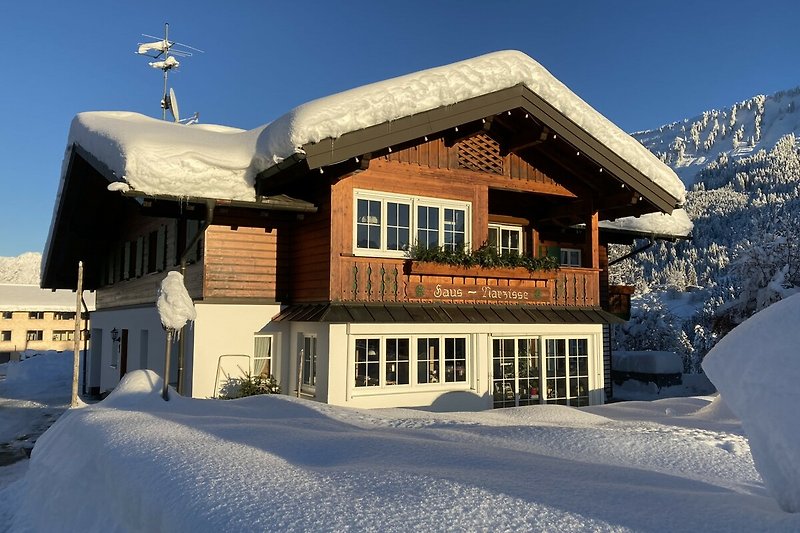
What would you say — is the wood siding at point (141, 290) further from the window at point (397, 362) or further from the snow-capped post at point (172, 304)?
the window at point (397, 362)

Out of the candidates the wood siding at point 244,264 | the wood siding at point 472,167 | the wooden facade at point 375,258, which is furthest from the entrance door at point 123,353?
the wood siding at point 472,167

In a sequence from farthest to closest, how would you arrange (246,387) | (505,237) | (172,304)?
(505,237) → (246,387) → (172,304)

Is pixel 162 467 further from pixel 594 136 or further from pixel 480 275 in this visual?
pixel 594 136

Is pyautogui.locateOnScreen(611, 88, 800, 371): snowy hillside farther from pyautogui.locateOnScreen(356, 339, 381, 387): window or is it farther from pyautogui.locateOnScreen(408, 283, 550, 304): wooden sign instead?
pyautogui.locateOnScreen(356, 339, 381, 387): window

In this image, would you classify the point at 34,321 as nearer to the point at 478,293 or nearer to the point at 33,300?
the point at 33,300

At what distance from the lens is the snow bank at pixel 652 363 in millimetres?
21375

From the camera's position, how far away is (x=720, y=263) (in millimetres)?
86188

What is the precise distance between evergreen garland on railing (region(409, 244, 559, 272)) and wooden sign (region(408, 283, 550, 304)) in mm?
511

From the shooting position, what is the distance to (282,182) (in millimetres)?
12930

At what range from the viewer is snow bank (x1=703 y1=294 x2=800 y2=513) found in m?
3.33

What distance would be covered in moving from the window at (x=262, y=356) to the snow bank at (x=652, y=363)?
13.7 meters

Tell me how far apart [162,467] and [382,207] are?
367 inches

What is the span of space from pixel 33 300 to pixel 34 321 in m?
1.87

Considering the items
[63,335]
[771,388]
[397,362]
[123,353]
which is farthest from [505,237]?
[63,335]
